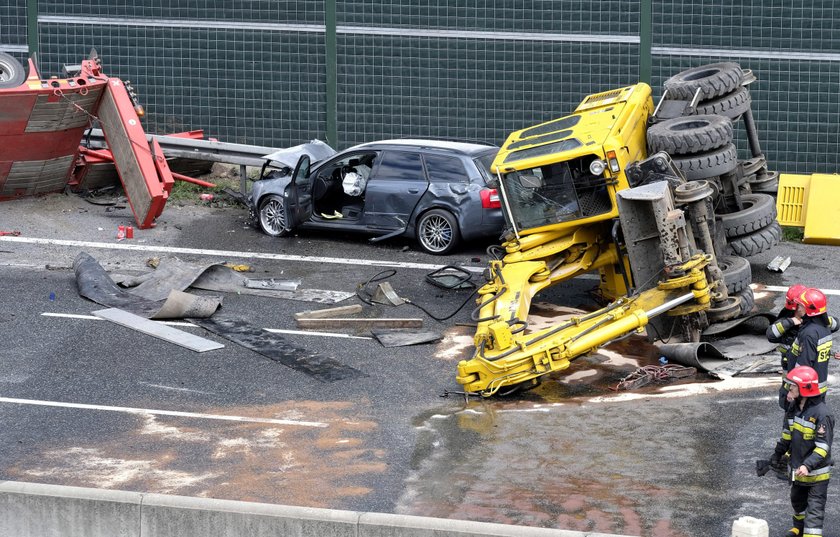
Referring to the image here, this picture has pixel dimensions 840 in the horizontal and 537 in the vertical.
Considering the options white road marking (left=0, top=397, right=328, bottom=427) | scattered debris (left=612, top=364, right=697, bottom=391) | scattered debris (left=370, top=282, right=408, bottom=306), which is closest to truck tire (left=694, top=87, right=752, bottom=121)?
scattered debris (left=612, top=364, right=697, bottom=391)

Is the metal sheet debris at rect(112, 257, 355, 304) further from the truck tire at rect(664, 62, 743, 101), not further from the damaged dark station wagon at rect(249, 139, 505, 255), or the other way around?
the truck tire at rect(664, 62, 743, 101)

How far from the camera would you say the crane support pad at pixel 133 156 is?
1991 cm

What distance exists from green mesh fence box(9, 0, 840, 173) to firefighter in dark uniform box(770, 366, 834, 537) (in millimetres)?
13102

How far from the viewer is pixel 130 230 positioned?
1981cm

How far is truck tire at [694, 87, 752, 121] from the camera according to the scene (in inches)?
616

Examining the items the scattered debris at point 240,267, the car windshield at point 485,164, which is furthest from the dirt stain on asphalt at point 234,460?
the car windshield at point 485,164

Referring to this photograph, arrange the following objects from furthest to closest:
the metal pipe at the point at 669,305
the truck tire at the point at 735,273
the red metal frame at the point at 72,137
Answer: the red metal frame at the point at 72,137, the truck tire at the point at 735,273, the metal pipe at the point at 669,305

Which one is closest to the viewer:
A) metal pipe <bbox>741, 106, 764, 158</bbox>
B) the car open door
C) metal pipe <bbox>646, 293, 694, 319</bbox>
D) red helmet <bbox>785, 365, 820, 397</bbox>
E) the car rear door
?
red helmet <bbox>785, 365, 820, 397</bbox>

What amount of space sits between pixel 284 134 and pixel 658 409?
12502 millimetres

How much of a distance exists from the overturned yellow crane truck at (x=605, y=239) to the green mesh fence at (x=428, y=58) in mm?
6569

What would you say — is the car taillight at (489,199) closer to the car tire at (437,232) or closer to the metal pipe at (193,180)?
the car tire at (437,232)

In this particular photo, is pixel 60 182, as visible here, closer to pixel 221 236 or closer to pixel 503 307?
pixel 221 236

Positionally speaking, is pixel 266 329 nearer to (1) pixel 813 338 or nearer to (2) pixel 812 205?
(1) pixel 813 338

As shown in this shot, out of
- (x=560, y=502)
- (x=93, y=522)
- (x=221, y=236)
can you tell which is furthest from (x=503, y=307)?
(x=221, y=236)
